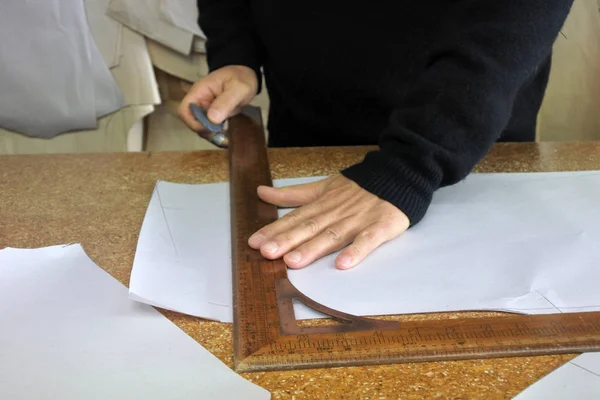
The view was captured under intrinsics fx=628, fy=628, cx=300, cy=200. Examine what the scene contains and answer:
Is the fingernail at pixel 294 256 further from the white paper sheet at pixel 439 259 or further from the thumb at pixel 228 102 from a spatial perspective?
the thumb at pixel 228 102

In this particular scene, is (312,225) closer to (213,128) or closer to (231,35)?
(213,128)

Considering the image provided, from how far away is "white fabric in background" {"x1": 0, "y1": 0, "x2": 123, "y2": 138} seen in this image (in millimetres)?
1662

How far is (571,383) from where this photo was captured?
20.6 inches

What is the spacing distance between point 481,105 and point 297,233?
27 centimetres

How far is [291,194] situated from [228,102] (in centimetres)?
31

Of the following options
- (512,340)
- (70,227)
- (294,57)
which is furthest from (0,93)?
(512,340)

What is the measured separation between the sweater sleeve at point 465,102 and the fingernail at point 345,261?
0.37 feet

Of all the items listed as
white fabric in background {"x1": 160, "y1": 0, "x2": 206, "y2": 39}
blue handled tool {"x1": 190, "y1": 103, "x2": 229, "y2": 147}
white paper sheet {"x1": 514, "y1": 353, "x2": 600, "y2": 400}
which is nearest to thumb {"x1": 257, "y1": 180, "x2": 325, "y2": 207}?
blue handled tool {"x1": 190, "y1": 103, "x2": 229, "y2": 147}

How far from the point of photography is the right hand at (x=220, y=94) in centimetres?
108

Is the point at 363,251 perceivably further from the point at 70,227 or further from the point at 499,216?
the point at 70,227

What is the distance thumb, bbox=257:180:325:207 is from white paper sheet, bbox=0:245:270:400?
25 cm

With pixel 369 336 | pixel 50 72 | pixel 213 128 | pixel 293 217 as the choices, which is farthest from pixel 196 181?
→ pixel 50 72

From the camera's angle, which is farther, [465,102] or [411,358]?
[465,102]

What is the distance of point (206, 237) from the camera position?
77 centimetres
